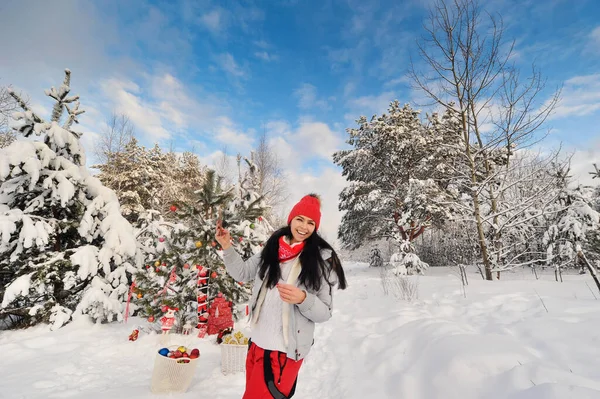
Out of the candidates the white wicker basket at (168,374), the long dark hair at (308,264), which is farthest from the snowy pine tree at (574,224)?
the white wicker basket at (168,374)

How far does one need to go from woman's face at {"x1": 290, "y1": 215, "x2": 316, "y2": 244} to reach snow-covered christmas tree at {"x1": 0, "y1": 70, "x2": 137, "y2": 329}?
4949mm

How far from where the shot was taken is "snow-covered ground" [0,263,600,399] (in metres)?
2.33

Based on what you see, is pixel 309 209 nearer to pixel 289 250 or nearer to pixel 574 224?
pixel 289 250

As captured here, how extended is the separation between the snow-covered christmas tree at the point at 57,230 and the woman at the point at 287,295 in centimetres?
469

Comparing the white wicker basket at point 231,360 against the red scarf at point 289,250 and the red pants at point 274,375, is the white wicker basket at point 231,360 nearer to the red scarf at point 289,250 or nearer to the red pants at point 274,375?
the red pants at point 274,375

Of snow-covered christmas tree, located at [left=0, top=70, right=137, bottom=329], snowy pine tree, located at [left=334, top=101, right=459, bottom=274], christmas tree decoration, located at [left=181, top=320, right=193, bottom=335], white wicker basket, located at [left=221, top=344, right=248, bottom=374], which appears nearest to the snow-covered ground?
white wicker basket, located at [left=221, top=344, right=248, bottom=374]

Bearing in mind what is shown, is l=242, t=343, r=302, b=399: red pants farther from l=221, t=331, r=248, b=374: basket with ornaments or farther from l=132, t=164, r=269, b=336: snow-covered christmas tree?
l=132, t=164, r=269, b=336: snow-covered christmas tree

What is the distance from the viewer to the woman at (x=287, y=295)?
177 centimetres

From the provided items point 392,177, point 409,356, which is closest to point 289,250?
point 409,356

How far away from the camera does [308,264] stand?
1.92 meters

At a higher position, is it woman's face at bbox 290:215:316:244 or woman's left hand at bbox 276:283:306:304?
woman's face at bbox 290:215:316:244

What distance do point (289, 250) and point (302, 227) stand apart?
0.67ft

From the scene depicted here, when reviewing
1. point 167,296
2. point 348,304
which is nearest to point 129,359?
point 167,296

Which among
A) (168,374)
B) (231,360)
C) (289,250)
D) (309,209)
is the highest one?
(309,209)
